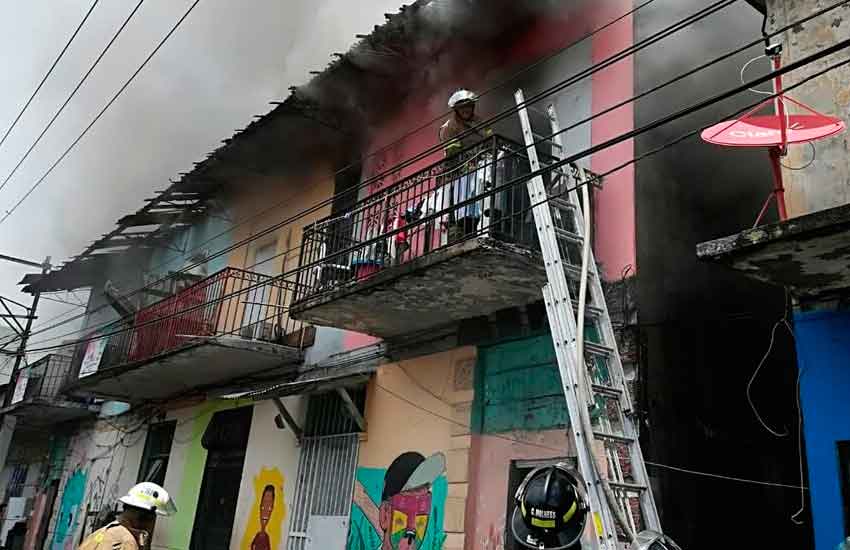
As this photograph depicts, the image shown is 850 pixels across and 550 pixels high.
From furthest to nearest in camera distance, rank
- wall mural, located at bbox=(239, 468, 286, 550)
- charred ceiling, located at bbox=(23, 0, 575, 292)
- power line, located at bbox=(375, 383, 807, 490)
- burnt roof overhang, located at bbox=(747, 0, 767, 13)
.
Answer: wall mural, located at bbox=(239, 468, 286, 550) → charred ceiling, located at bbox=(23, 0, 575, 292) → burnt roof overhang, located at bbox=(747, 0, 767, 13) → power line, located at bbox=(375, 383, 807, 490)

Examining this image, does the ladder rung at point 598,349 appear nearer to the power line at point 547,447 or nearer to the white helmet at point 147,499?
the power line at point 547,447

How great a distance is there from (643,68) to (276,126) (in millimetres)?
6084

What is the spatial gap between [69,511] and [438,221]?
485 inches

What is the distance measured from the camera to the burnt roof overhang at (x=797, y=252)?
3869 millimetres

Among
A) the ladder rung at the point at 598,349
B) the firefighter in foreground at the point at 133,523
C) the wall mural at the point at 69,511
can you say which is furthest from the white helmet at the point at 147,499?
the wall mural at the point at 69,511

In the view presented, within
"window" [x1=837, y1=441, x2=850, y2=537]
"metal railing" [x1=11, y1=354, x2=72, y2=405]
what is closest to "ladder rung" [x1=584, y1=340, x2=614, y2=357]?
"window" [x1=837, y1=441, x2=850, y2=537]

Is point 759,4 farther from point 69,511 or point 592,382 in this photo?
point 69,511

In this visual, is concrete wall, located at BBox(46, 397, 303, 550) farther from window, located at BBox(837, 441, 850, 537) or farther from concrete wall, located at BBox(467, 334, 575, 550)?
window, located at BBox(837, 441, 850, 537)

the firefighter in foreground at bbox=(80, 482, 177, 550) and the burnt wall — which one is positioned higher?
the burnt wall

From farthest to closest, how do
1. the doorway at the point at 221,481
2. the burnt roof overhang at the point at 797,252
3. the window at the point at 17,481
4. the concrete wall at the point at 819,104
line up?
the window at the point at 17,481 → the doorway at the point at 221,481 → the concrete wall at the point at 819,104 → the burnt roof overhang at the point at 797,252

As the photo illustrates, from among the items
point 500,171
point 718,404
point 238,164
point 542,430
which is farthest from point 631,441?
point 238,164

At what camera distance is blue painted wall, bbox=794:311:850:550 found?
4434mm

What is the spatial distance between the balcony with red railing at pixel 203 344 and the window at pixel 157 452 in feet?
1.99

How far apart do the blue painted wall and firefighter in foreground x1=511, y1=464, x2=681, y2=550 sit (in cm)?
109
